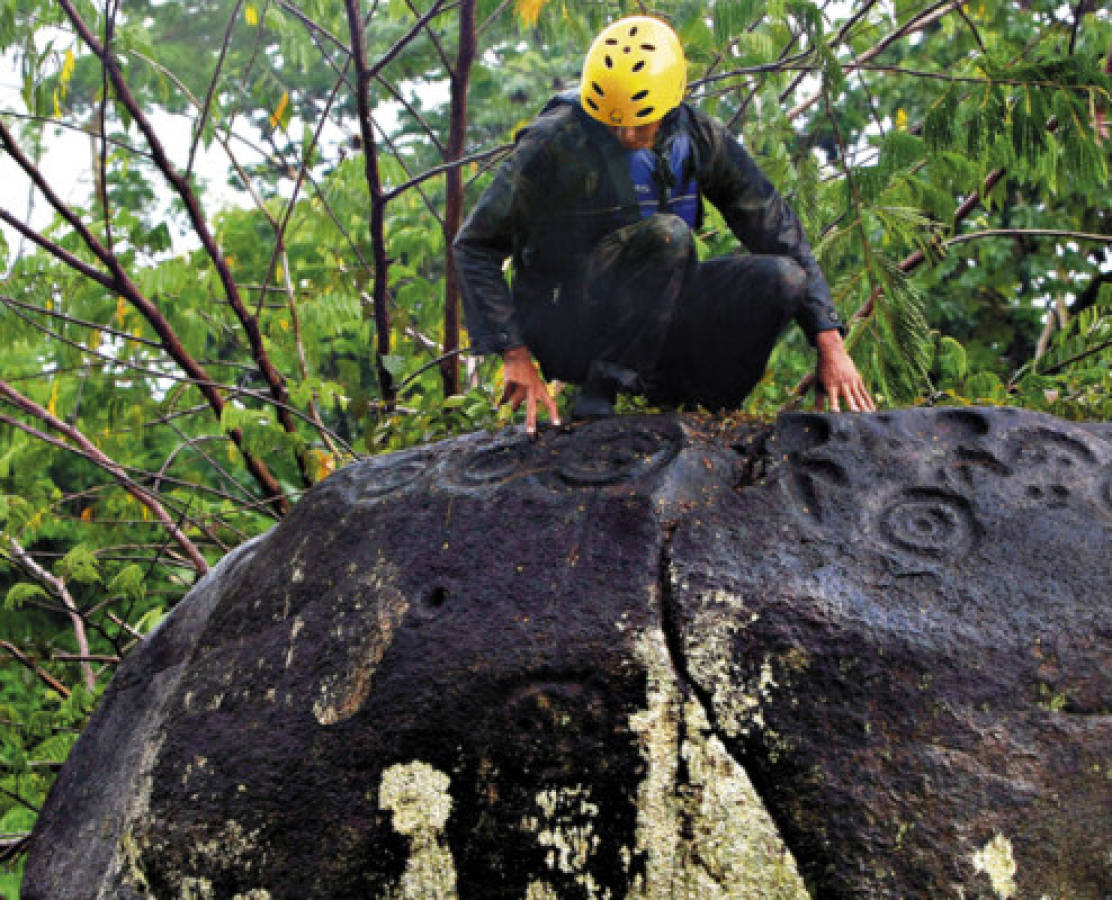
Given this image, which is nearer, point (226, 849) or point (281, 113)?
point (226, 849)

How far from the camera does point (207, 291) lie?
5.72 m

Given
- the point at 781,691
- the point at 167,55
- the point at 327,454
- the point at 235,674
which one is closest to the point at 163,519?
the point at 327,454

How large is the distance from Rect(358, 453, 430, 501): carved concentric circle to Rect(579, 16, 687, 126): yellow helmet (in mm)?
1030

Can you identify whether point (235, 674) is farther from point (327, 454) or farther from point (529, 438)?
point (327, 454)

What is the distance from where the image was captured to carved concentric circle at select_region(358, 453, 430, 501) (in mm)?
3430

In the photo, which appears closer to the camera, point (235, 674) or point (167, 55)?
point (235, 674)

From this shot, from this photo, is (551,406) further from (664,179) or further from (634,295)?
(664,179)

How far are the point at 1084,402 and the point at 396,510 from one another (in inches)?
82.4

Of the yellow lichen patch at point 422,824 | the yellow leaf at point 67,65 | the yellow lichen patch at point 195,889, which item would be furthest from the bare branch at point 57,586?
the yellow lichen patch at point 422,824

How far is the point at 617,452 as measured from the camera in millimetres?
3238

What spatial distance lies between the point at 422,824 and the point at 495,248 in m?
1.57

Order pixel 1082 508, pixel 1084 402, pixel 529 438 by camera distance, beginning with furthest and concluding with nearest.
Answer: pixel 1084 402 → pixel 529 438 → pixel 1082 508

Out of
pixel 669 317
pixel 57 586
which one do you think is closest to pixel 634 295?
pixel 669 317

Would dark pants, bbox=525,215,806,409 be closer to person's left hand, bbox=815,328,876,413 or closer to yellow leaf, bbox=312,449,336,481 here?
person's left hand, bbox=815,328,876,413
